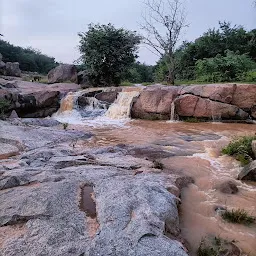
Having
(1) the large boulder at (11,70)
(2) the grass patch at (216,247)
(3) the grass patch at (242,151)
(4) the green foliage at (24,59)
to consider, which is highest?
(4) the green foliage at (24,59)

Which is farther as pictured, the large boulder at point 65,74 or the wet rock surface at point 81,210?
the large boulder at point 65,74

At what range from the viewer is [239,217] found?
10.6 feet

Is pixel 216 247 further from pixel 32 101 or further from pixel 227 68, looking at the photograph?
pixel 227 68

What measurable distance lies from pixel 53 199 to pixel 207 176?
8.46 ft

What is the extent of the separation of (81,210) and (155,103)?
894cm

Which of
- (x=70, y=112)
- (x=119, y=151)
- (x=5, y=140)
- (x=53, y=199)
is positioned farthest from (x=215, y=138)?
(x=70, y=112)

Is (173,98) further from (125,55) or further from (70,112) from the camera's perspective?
(125,55)

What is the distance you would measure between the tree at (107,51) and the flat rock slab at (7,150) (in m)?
11.4

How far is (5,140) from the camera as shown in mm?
5773

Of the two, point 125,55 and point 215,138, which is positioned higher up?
point 125,55

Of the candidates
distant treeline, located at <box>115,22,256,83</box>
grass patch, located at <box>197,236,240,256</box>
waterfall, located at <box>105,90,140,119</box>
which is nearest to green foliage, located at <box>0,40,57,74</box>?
distant treeline, located at <box>115,22,256,83</box>

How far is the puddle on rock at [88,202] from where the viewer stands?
2.91 metres

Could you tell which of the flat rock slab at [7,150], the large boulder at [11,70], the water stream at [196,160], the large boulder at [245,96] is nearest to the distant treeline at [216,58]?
the large boulder at [245,96]

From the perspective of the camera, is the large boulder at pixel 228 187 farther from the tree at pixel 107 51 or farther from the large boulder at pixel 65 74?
the large boulder at pixel 65 74
